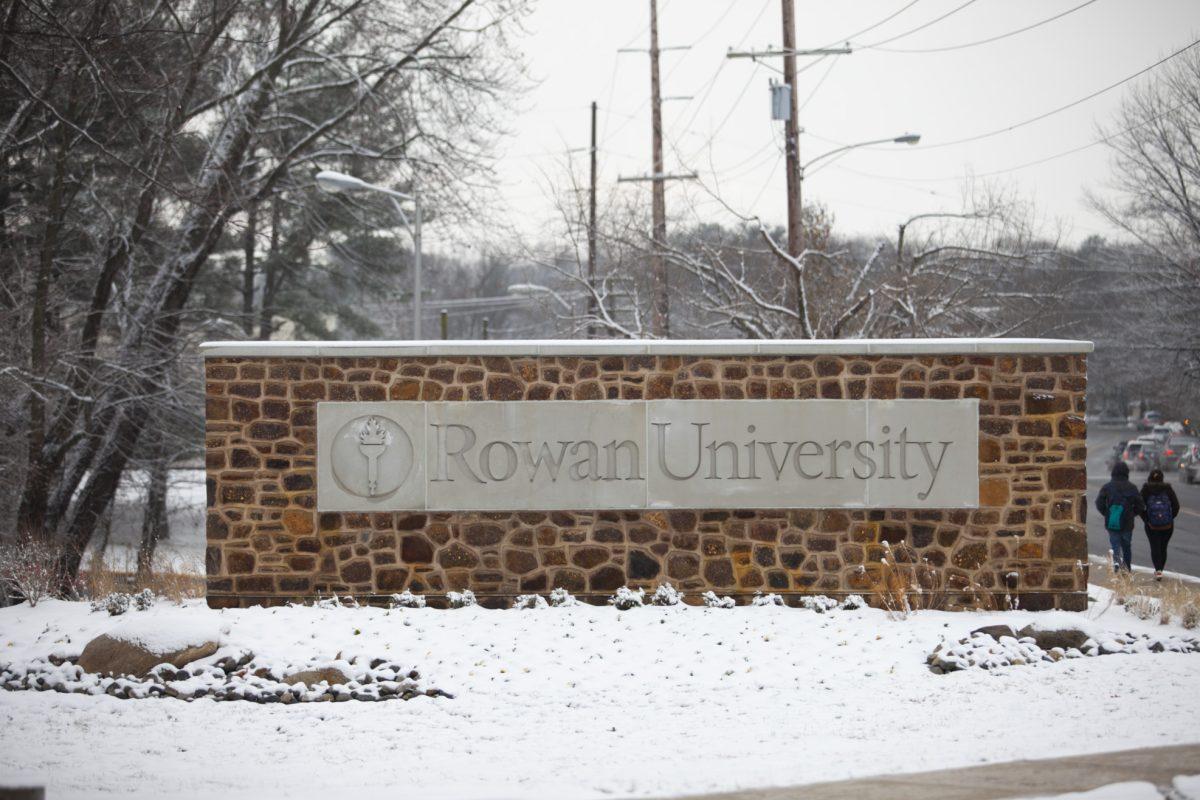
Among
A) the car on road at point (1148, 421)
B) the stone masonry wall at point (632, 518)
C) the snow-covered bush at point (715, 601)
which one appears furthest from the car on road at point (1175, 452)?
the snow-covered bush at point (715, 601)

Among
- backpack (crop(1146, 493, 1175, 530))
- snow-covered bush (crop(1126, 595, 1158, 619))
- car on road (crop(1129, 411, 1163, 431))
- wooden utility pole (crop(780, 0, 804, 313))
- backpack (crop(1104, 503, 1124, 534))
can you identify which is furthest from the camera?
car on road (crop(1129, 411, 1163, 431))

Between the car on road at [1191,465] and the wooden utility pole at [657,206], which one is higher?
the wooden utility pole at [657,206]

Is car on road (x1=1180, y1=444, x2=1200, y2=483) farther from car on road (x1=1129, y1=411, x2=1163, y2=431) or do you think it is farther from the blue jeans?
car on road (x1=1129, y1=411, x2=1163, y2=431)

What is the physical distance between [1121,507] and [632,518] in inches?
305

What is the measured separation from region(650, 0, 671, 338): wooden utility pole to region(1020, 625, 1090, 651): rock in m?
11.0

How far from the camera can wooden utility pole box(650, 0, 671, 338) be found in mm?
22089

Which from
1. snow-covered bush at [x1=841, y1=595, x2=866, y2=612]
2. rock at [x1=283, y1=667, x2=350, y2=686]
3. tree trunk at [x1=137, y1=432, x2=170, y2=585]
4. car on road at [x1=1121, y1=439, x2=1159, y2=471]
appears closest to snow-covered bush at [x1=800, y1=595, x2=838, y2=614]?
snow-covered bush at [x1=841, y1=595, x2=866, y2=612]

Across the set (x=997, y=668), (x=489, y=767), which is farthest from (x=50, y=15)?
(x=997, y=668)

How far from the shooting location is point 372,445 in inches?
467

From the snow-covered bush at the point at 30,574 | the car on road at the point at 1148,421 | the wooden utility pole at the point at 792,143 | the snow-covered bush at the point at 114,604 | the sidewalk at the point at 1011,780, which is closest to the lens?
the sidewalk at the point at 1011,780

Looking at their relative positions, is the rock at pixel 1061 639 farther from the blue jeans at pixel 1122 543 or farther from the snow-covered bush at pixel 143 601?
the snow-covered bush at pixel 143 601

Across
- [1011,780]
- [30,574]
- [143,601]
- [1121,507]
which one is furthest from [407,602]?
[1121,507]

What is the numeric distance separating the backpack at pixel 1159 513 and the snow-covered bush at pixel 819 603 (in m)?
6.73

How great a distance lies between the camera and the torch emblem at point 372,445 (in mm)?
11844
